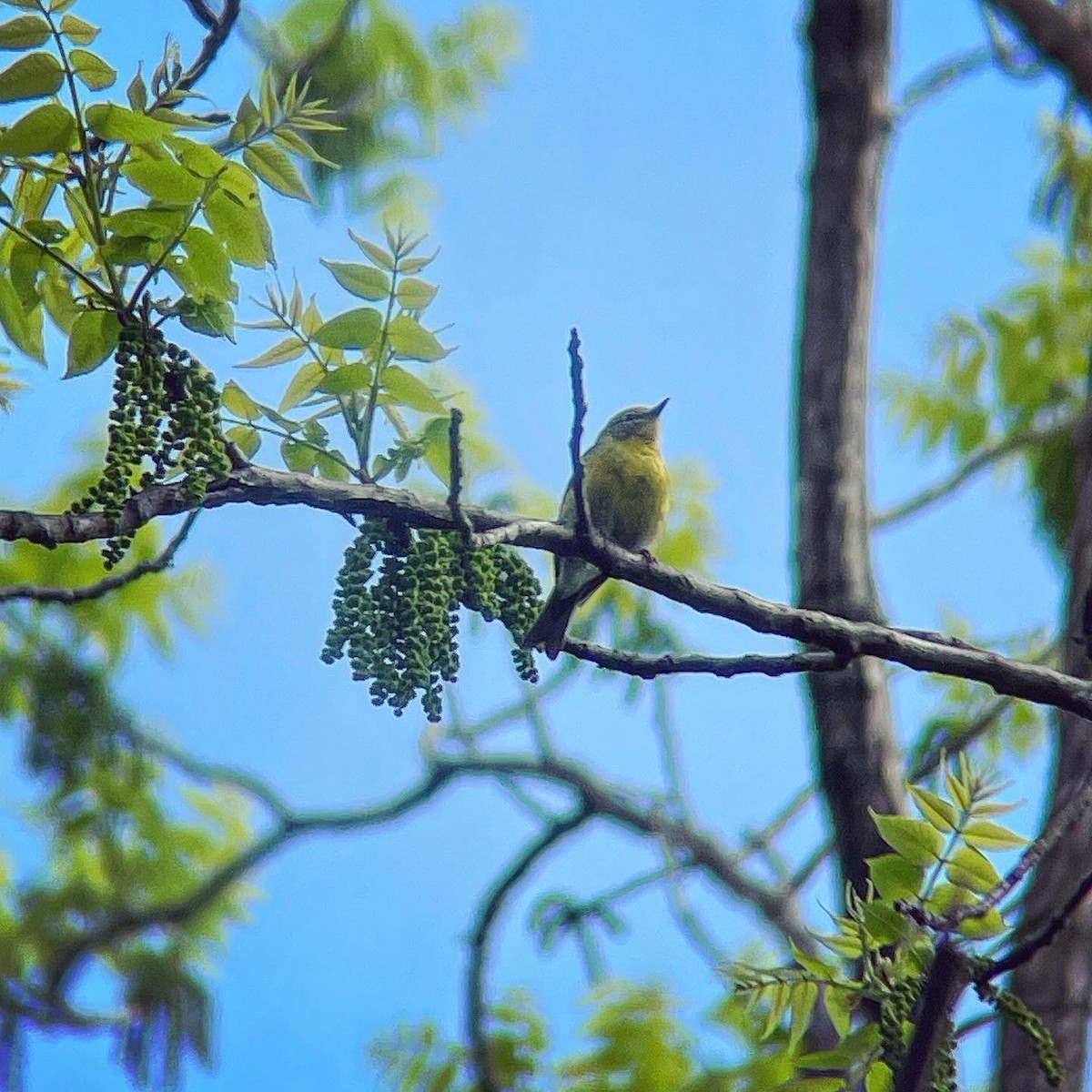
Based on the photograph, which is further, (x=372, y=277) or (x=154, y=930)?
(x=154, y=930)

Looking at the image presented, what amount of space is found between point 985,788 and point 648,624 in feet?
11.2

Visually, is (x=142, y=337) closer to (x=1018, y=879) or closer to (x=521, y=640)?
(x=521, y=640)

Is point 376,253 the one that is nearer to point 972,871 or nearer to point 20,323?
point 20,323

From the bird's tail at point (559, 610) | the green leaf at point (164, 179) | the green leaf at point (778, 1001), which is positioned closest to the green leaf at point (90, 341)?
the green leaf at point (164, 179)

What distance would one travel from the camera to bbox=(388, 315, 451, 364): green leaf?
7.75 ft

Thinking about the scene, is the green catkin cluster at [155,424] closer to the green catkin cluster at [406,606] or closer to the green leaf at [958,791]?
the green catkin cluster at [406,606]

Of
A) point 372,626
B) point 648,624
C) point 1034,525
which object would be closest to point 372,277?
point 372,626

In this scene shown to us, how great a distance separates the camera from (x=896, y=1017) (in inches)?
90.2

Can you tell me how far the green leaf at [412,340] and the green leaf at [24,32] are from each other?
71 centimetres

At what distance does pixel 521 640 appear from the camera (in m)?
2.44

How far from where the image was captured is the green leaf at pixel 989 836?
95.0 inches

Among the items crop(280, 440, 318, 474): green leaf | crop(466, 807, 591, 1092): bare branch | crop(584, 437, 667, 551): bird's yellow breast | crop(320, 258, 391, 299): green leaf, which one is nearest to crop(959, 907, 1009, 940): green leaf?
crop(280, 440, 318, 474): green leaf

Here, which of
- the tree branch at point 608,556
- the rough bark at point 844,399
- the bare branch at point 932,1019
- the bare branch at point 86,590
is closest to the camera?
the bare branch at point 932,1019

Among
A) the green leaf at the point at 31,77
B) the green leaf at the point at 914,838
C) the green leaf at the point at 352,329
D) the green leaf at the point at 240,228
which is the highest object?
the green leaf at the point at 31,77
